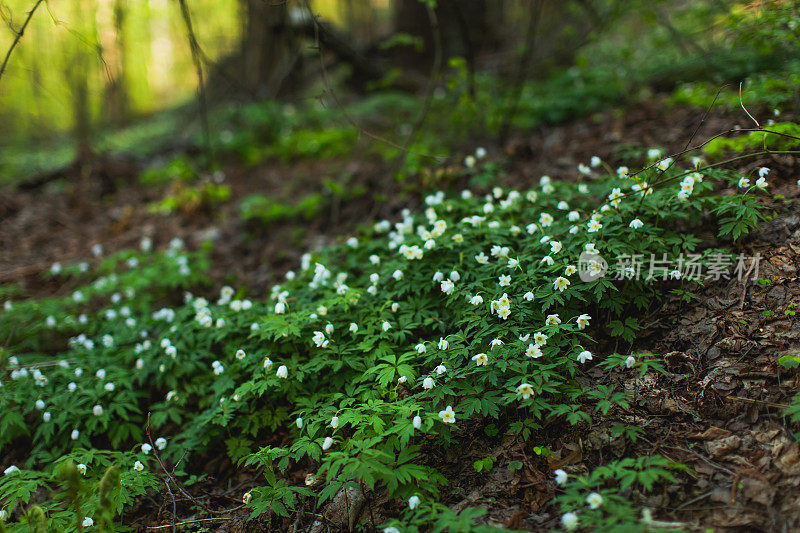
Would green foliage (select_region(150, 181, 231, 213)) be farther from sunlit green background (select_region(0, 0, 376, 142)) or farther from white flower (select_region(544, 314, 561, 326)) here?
white flower (select_region(544, 314, 561, 326))

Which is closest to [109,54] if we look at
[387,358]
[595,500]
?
[387,358]

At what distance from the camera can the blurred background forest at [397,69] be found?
5660 millimetres

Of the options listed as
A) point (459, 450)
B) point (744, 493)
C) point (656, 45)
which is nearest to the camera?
point (744, 493)

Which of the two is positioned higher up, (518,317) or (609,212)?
(609,212)

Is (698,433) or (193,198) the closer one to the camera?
(698,433)

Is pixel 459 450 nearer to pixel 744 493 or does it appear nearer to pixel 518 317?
pixel 518 317

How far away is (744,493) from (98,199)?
1084 centimetres

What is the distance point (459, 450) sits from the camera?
3.06 metres

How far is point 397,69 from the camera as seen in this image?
7.45 m

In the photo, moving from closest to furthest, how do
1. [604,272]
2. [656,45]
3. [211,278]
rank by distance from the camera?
[604,272]
[211,278]
[656,45]

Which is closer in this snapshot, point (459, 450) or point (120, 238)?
point (459, 450)

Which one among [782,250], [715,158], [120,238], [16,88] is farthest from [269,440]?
[16,88]

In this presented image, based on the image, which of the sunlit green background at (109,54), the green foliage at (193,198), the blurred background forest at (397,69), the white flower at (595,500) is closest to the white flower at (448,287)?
the white flower at (595,500)

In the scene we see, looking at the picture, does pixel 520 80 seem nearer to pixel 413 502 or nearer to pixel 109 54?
pixel 413 502
